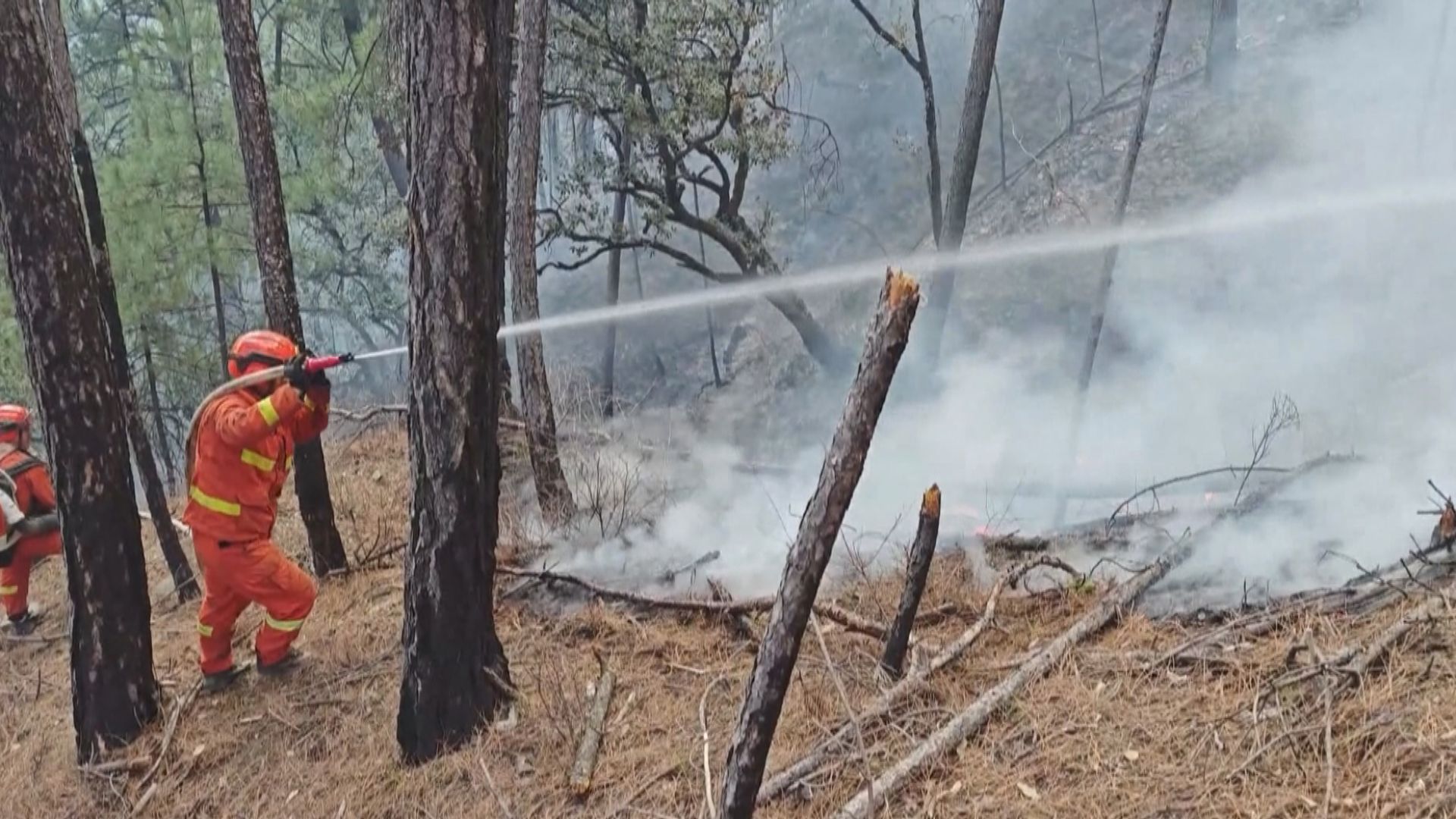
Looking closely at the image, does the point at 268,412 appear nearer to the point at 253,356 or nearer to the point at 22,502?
the point at 253,356

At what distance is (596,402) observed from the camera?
847 cm

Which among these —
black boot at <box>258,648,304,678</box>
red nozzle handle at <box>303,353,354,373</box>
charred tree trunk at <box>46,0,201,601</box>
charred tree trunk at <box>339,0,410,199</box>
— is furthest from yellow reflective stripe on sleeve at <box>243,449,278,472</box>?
charred tree trunk at <box>339,0,410,199</box>

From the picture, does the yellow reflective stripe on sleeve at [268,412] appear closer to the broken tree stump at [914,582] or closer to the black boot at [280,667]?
the black boot at [280,667]

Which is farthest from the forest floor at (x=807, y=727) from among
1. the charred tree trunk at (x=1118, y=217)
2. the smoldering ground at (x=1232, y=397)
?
the charred tree trunk at (x=1118, y=217)

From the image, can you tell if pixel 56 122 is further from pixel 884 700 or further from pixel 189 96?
pixel 189 96

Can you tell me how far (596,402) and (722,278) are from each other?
372cm

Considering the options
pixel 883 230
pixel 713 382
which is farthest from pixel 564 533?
pixel 883 230

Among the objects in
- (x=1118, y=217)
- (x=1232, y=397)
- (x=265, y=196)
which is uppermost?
(x=265, y=196)

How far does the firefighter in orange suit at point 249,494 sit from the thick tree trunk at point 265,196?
124 centimetres

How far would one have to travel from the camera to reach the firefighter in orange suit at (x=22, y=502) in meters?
5.77

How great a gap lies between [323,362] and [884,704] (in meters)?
2.64

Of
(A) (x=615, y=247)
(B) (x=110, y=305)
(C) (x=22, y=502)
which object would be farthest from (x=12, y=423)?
(A) (x=615, y=247)

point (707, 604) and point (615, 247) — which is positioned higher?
point (615, 247)

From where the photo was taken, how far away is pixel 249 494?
437 cm
